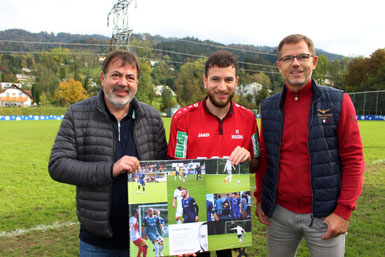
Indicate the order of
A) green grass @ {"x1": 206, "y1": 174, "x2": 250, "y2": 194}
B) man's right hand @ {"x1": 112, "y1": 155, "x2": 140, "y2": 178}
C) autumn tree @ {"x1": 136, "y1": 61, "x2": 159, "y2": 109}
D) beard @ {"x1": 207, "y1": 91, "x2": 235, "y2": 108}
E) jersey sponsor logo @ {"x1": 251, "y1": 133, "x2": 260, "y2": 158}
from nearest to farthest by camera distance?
1. man's right hand @ {"x1": 112, "y1": 155, "x2": 140, "y2": 178}
2. green grass @ {"x1": 206, "y1": 174, "x2": 250, "y2": 194}
3. beard @ {"x1": 207, "y1": 91, "x2": 235, "y2": 108}
4. jersey sponsor logo @ {"x1": 251, "y1": 133, "x2": 260, "y2": 158}
5. autumn tree @ {"x1": 136, "y1": 61, "x2": 159, "y2": 109}

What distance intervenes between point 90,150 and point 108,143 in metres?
0.15

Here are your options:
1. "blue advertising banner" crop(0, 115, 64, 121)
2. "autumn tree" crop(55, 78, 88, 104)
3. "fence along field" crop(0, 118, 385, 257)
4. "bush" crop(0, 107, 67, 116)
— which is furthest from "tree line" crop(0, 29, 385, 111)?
"fence along field" crop(0, 118, 385, 257)

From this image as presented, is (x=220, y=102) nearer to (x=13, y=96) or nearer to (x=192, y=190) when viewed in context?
(x=192, y=190)

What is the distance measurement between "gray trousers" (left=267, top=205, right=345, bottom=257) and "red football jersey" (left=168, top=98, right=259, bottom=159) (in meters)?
0.61

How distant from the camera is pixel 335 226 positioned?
2303mm

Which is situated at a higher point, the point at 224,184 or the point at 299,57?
the point at 299,57

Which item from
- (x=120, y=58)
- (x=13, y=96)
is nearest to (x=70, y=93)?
(x=13, y=96)

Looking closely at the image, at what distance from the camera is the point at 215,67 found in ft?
8.18

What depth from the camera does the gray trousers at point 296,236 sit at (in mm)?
2391

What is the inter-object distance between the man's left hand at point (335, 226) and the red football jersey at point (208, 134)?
78cm

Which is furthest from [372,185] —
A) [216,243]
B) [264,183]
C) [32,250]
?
[32,250]

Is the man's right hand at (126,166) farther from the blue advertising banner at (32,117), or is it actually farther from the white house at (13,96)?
the white house at (13,96)

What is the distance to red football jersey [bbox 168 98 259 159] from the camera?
2.54 metres

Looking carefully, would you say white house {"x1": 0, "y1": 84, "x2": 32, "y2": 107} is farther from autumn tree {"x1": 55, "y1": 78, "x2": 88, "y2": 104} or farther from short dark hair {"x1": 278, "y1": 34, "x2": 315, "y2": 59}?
short dark hair {"x1": 278, "y1": 34, "x2": 315, "y2": 59}
